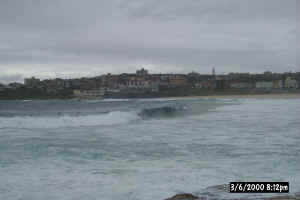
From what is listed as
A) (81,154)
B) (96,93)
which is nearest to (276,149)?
(81,154)

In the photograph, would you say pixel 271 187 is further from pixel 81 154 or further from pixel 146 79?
pixel 146 79

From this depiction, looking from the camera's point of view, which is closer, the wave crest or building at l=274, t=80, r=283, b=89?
the wave crest

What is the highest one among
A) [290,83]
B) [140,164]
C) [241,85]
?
[290,83]

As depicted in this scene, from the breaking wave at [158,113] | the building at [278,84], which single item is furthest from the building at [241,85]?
the breaking wave at [158,113]

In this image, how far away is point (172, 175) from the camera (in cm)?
582

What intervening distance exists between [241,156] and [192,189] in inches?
107

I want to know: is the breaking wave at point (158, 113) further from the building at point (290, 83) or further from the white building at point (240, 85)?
the building at point (290, 83)

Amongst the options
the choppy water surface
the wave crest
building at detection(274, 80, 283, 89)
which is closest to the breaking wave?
the wave crest

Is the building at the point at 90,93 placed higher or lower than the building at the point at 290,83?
lower

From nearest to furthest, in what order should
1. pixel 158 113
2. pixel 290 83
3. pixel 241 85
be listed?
1. pixel 158 113
2. pixel 290 83
3. pixel 241 85

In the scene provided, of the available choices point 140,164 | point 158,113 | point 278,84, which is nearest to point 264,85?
point 278,84

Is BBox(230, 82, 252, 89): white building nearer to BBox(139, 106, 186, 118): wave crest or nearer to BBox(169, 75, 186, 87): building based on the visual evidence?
BBox(169, 75, 186, 87): building

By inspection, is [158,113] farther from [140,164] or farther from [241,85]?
[241,85]

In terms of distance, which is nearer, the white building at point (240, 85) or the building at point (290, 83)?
the building at point (290, 83)
